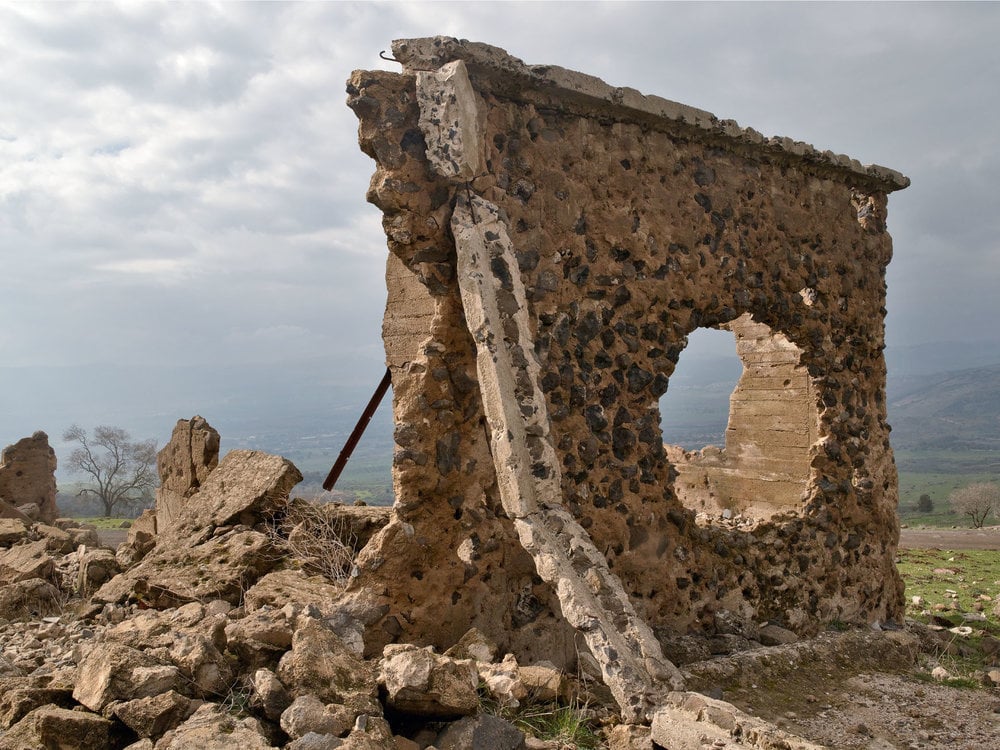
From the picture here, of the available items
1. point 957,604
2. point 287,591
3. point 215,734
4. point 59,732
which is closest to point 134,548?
point 287,591

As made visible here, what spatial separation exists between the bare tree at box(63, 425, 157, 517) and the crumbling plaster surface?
1236 inches

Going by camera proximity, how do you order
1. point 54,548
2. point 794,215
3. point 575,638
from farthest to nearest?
point 54,548
point 794,215
point 575,638

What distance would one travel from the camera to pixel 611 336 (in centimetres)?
552

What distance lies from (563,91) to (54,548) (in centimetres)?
669

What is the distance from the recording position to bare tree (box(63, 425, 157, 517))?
34625 millimetres

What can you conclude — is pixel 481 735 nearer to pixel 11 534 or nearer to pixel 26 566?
pixel 26 566

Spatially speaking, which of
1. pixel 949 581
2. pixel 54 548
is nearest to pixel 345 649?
pixel 54 548

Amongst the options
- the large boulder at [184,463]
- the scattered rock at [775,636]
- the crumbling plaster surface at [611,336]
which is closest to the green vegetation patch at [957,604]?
the crumbling plaster surface at [611,336]

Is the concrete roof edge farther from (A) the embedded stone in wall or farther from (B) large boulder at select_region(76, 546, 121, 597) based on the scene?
(A) the embedded stone in wall

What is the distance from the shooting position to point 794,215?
22.4 feet

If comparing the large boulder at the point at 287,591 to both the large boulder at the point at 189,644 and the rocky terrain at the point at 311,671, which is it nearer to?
the rocky terrain at the point at 311,671

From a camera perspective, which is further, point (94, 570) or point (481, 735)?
point (94, 570)

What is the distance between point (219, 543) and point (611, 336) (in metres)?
3.70

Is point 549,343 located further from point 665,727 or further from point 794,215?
point 794,215
